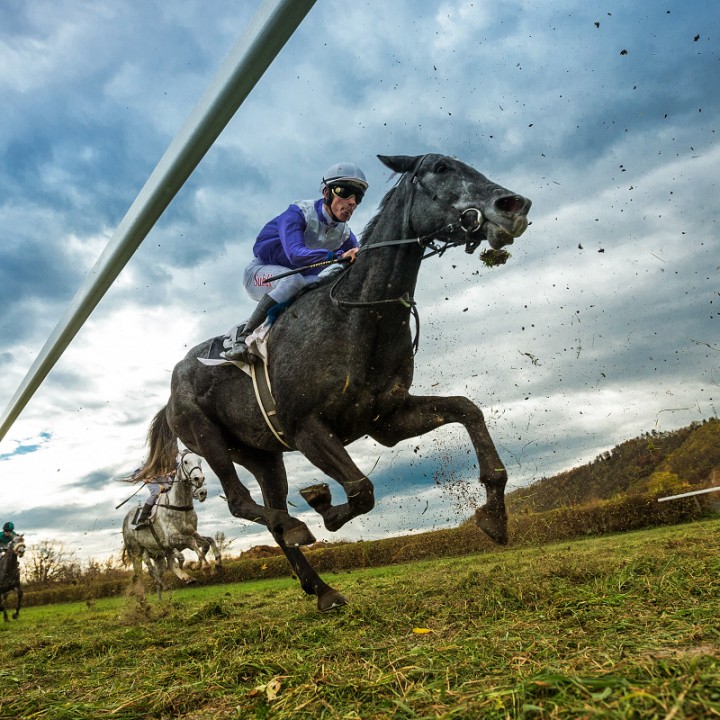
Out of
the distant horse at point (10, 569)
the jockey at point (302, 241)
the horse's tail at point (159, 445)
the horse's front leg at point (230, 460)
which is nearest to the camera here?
the jockey at point (302, 241)

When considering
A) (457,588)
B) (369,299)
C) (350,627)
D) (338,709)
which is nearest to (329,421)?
(369,299)

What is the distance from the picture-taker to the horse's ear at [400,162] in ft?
16.4

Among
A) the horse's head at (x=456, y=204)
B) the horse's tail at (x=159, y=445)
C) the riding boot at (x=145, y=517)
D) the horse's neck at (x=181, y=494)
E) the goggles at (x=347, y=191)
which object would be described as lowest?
the riding boot at (x=145, y=517)

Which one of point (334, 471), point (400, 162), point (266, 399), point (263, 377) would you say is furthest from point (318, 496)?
point (400, 162)

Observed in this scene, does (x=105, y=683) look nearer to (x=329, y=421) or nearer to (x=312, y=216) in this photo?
(x=329, y=421)

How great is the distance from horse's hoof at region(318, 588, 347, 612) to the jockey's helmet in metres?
3.39

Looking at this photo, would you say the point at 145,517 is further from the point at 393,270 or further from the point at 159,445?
the point at 393,270

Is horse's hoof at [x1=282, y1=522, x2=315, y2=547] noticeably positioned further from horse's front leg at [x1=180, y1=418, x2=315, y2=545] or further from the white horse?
Result: the white horse

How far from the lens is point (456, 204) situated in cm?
446

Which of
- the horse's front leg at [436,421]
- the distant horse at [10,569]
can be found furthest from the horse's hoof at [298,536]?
the distant horse at [10,569]

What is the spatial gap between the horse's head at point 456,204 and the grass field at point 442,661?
7.43 feet

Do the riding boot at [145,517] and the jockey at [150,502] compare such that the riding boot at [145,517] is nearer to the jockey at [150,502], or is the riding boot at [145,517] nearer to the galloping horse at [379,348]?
the jockey at [150,502]

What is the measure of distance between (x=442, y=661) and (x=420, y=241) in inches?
113

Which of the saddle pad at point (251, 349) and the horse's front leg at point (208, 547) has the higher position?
the saddle pad at point (251, 349)
